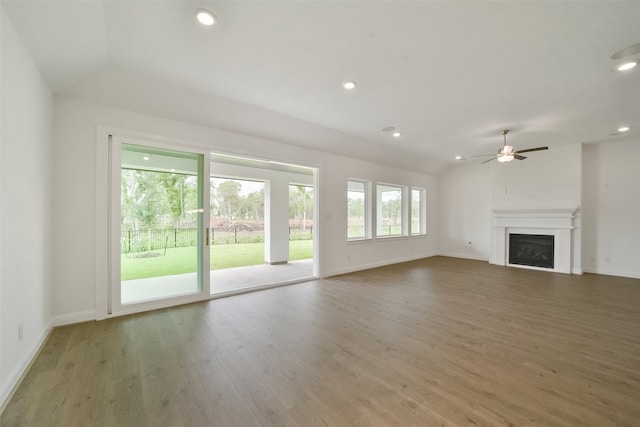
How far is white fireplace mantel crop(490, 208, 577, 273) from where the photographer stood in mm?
5875

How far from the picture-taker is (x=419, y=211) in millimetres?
8391

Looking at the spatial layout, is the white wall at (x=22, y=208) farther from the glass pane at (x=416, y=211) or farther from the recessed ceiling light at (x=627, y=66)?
the glass pane at (x=416, y=211)

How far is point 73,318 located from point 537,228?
9176 millimetres

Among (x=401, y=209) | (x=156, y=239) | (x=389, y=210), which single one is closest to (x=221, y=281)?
(x=156, y=239)

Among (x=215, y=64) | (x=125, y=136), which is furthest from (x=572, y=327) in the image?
(x=125, y=136)

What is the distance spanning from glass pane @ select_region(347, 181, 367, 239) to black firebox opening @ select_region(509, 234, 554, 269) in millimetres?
4094

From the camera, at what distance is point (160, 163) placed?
147 inches

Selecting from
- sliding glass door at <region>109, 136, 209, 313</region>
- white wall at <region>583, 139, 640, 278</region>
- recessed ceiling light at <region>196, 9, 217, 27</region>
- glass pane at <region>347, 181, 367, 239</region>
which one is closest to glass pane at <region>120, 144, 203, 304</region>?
sliding glass door at <region>109, 136, 209, 313</region>

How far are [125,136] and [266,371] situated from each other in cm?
341

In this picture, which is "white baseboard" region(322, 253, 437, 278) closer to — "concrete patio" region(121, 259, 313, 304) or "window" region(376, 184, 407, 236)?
"concrete patio" region(121, 259, 313, 304)

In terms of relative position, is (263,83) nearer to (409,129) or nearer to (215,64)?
(215,64)

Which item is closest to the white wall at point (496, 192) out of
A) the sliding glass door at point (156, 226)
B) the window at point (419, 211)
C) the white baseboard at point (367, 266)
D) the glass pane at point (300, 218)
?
the window at point (419, 211)

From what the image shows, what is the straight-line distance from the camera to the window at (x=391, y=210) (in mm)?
7189

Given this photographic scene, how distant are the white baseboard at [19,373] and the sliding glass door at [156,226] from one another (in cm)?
79
